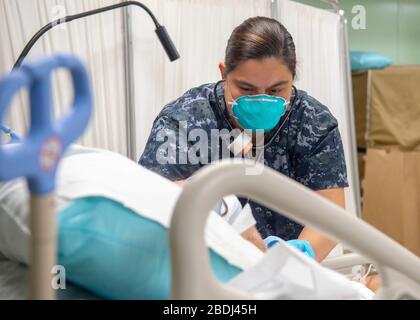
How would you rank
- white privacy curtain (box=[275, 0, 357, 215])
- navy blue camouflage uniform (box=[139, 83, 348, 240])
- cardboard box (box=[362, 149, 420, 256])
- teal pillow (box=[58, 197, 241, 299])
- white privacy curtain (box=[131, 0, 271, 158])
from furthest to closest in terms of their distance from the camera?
cardboard box (box=[362, 149, 420, 256]) < white privacy curtain (box=[275, 0, 357, 215]) < white privacy curtain (box=[131, 0, 271, 158]) < navy blue camouflage uniform (box=[139, 83, 348, 240]) < teal pillow (box=[58, 197, 241, 299])

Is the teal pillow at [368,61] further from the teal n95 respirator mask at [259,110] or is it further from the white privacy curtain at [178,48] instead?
the teal n95 respirator mask at [259,110]

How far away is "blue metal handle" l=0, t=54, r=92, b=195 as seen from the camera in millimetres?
416

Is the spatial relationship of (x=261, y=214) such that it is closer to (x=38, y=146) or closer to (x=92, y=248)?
(x=92, y=248)

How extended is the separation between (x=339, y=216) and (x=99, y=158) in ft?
1.18

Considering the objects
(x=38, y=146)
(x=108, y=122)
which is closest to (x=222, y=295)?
(x=38, y=146)

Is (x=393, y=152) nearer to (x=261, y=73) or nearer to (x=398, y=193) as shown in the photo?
(x=398, y=193)

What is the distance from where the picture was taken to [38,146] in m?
0.44

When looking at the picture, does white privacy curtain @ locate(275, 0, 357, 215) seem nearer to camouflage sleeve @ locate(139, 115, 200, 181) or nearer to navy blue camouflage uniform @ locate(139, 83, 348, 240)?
navy blue camouflage uniform @ locate(139, 83, 348, 240)

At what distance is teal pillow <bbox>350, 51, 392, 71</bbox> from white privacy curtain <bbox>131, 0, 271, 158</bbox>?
1.22 meters

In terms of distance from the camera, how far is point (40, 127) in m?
0.44

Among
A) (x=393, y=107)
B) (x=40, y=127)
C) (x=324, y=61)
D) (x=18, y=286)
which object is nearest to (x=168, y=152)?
(x=18, y=286)

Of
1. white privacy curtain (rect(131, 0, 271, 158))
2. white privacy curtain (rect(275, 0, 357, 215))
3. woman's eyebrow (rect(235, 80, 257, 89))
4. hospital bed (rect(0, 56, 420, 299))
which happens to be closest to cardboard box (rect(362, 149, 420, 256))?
white privacy curtain (rect(275, 0, 357, 215))

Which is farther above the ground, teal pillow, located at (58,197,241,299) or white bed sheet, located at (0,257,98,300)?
teal pillow, located at (58,197,241,299)
